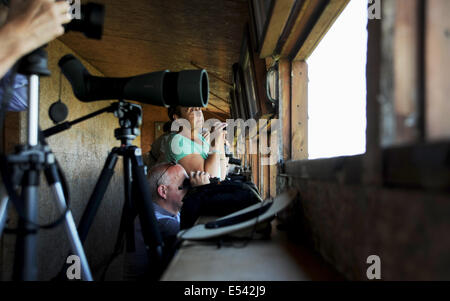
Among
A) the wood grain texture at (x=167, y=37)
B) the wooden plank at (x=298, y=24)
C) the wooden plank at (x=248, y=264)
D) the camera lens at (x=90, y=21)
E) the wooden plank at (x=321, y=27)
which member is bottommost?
the wooden plank at (x=248, y=264)

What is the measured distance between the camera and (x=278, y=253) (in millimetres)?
812

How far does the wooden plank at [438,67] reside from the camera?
0.41m

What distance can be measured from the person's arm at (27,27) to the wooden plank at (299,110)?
3.51ft

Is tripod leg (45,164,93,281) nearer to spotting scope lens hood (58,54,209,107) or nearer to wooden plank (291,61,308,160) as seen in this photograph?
spotting scope lens hood (58,54,209,107)

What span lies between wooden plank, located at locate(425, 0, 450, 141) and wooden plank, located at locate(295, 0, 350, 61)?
61 centimetres

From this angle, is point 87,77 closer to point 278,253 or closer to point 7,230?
point 7,230

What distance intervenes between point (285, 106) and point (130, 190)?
0.89 meters

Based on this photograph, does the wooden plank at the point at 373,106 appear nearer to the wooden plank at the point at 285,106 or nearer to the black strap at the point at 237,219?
the black strap at the point at 237,219

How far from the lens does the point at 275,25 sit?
1256mm

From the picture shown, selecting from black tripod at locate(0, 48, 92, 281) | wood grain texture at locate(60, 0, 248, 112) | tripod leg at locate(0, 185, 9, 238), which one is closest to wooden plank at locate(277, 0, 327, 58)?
wood grain texture at locate(60, 0, 248, 112)

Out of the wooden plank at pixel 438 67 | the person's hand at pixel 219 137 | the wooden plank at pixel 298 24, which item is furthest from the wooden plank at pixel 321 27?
the person's hand at pixel 219 137

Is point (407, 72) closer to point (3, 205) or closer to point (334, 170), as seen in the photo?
point (334, 170)

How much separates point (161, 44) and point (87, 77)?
1.76m

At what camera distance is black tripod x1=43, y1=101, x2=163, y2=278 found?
0.90 m
